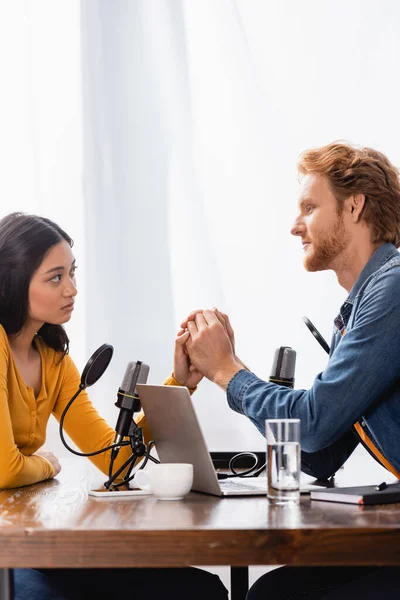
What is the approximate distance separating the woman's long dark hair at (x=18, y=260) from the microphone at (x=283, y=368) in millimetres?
719

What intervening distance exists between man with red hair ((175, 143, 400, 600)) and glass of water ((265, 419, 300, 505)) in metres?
0.15

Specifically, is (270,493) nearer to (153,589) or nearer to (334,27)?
(153,589)

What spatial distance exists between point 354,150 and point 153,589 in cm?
116

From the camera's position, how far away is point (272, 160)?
311 cm

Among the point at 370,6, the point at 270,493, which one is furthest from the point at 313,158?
the point at 370,6

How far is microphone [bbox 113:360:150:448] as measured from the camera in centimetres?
154

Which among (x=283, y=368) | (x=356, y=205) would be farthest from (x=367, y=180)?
(x=283, y=368)

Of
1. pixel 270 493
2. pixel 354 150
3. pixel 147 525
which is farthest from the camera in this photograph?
pixel 354 150

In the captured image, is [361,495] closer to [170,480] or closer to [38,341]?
[170,480]

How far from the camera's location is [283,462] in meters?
1.19

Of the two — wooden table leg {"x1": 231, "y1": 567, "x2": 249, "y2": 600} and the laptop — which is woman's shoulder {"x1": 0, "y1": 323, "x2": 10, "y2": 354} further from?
wooden table leg {"x1": 231, "y1": 567, "x2": 249, "y2": 600}

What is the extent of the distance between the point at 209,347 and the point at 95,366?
0.81 ft

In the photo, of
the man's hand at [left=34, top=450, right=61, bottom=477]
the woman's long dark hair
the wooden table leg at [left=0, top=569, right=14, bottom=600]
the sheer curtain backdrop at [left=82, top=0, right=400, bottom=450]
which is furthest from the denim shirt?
the sheer curtain backdrop at [left=82, top=0, right=400, bottom=450]

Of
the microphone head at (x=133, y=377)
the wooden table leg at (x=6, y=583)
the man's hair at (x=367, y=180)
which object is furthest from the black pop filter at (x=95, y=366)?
the man's hair at (x=367, y=180)
